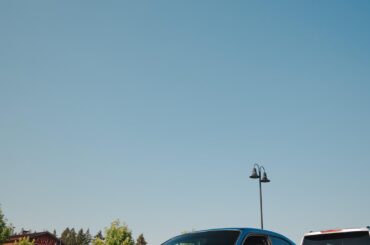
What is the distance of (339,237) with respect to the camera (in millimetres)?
9203

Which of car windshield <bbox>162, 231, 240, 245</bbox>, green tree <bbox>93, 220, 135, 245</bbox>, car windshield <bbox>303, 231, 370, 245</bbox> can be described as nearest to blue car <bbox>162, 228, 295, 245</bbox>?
car windshield <bbox>162, 231, 240, 245</bbox>

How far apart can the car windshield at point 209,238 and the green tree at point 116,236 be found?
4438 centimetres

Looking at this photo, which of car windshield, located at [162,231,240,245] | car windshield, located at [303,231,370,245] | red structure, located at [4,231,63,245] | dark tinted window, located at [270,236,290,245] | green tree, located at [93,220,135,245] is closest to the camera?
car windshield, located at [162,231,240,245]

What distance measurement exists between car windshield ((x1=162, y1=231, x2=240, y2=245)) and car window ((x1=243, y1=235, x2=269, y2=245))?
0.61 ft

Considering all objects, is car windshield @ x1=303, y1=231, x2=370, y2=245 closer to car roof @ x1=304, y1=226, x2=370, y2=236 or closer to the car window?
car roof @ x1=304, y1=226, x2=370, y2=236

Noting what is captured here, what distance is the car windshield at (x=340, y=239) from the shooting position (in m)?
8.96

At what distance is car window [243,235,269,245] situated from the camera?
18.6 ft

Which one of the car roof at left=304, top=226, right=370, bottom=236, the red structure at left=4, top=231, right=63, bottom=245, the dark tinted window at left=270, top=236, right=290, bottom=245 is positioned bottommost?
the red structure at left=4, top=231, right=63, bottom=245

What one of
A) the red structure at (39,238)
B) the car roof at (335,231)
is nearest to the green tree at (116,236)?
the red structure at (39,238)

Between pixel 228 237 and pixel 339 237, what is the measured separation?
494cm

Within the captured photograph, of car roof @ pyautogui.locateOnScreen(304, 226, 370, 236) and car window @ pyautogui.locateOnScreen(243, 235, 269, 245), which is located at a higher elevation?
car roof @ pyautogui.locateOnScreen(304, 226, 370, 236)

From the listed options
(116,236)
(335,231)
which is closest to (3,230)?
(116,236)

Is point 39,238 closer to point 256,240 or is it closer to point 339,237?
point 339,237

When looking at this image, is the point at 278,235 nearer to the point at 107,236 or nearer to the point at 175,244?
the point at 175,244
